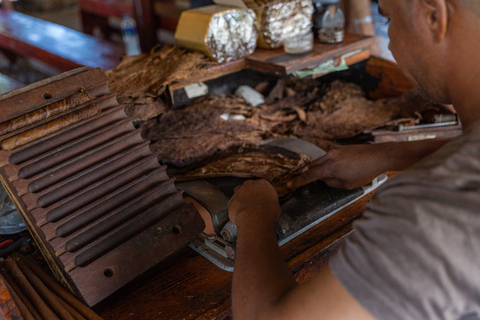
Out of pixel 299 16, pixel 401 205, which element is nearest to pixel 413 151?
pixel 401 205

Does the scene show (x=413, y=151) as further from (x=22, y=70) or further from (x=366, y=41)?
(x=22, y=70)

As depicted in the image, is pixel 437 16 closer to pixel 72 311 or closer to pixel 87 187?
pixel 87 187

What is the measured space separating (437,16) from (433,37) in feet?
0.12

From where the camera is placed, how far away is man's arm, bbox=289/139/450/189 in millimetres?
1046

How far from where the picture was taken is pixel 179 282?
0.96m

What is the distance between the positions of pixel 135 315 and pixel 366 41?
1.32 metres

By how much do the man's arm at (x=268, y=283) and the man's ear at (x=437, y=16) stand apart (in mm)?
402

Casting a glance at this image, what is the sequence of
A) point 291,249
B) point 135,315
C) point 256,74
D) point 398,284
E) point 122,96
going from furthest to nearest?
point 256,74
point 122,96
point 291,249
point 135,315
point 398,284

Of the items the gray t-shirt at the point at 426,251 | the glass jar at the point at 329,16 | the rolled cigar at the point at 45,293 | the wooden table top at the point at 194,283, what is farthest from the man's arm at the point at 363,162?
the glass jar at the point at 329,16

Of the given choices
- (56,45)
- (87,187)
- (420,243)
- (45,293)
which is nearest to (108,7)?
(56,45)

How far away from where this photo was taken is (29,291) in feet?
2.87

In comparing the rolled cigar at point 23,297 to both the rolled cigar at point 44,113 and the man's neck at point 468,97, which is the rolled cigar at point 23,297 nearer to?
the rolled cigar at point 44,113

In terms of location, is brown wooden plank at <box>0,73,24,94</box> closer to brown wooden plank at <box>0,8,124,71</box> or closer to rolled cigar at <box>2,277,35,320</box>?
rolled cigar at <box>2,277,35,320</box>

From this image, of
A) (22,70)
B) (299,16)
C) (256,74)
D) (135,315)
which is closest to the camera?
(135,315)
